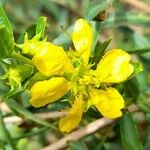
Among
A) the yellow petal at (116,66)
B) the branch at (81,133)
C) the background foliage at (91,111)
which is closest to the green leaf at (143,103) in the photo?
the background foliage at (91,111)

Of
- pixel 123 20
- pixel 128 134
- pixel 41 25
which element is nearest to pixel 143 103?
pixel 128 134

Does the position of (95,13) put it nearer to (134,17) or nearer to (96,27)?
(96,27)

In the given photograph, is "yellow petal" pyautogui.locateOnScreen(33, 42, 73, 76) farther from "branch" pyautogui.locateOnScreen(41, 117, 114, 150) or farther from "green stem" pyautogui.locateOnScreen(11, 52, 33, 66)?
"branch" pyautogui.locateOnScreen(41, 117, 114, 150)

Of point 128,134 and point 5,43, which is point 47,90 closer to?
point 5,43

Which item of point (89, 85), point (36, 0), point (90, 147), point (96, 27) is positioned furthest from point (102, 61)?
point (36, 0)

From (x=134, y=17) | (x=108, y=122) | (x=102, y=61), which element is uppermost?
(x=102, y=61)

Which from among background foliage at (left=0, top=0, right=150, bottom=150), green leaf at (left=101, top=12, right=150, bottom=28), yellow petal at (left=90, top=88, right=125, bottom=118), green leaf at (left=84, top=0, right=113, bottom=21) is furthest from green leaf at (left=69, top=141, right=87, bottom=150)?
green leaf at (left=101, top=12, right=150, bottom=28)
